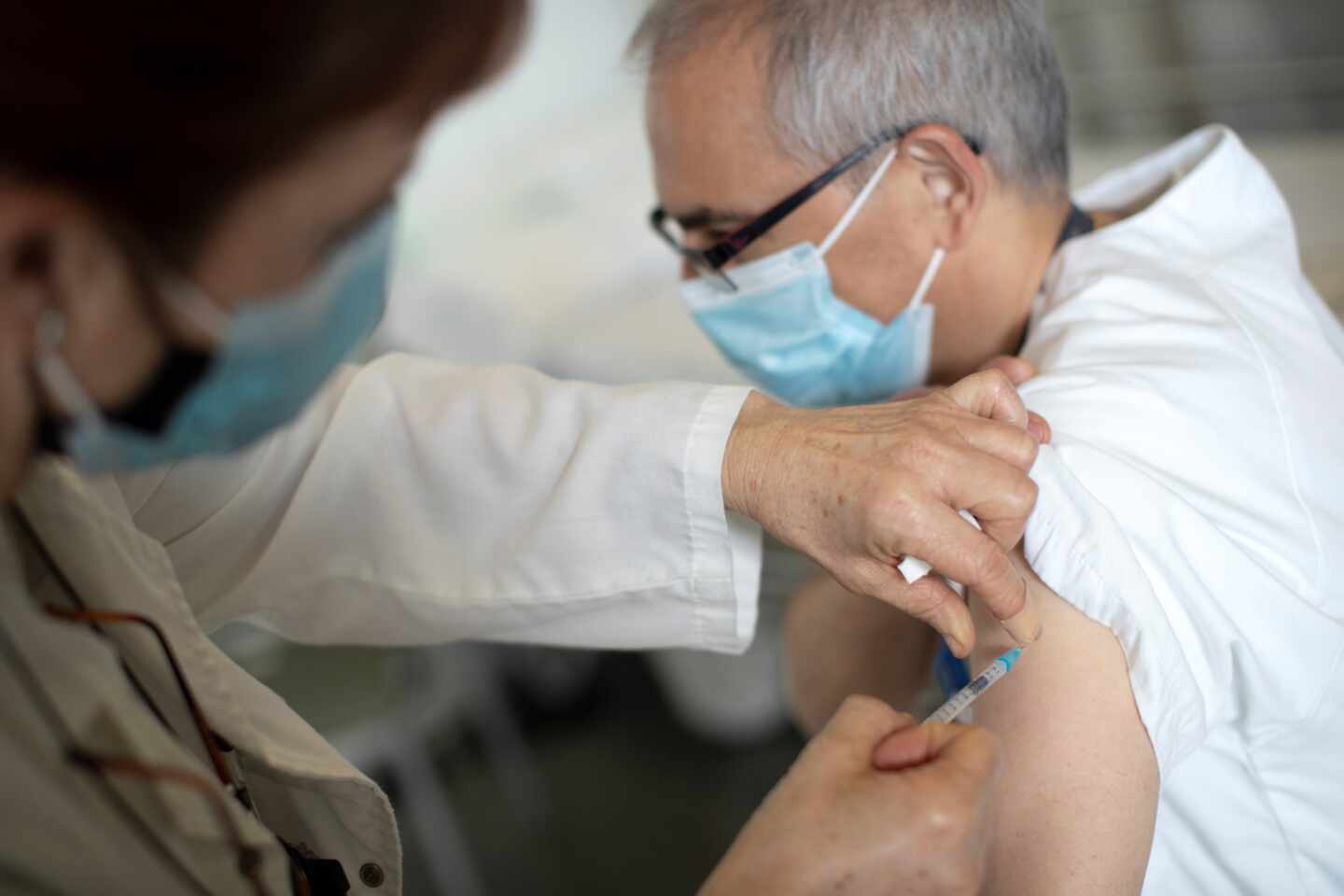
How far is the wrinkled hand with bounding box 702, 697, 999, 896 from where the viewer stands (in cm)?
72

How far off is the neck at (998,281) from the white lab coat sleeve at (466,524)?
371 millimetres

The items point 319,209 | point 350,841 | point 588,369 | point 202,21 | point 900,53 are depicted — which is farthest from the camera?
point 588,369

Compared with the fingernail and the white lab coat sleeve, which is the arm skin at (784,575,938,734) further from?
the fingernail

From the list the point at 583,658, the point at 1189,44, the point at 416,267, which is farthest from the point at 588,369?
the point at 1189,44

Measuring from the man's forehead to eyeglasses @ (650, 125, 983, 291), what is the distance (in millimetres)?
17

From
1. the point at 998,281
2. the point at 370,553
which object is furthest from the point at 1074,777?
the point at 370,553

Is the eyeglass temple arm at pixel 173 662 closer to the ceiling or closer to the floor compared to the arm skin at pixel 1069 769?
closer to the ceiling

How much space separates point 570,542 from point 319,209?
52 cm

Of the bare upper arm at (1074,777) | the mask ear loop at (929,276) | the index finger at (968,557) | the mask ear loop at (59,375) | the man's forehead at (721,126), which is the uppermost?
the mask ear loop at (59,375)

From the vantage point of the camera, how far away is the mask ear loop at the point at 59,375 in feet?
2.04

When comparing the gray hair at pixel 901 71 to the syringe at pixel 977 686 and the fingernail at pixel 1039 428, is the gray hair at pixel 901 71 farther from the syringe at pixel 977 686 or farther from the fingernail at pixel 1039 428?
the syringe at pixel 977 686

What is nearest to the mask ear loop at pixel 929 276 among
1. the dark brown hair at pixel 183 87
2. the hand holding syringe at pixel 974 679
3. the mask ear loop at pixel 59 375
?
the hand holding syringe at pixel 974 679

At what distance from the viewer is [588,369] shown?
2.53m

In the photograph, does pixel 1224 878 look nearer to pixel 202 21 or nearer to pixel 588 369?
pixel 202 21
